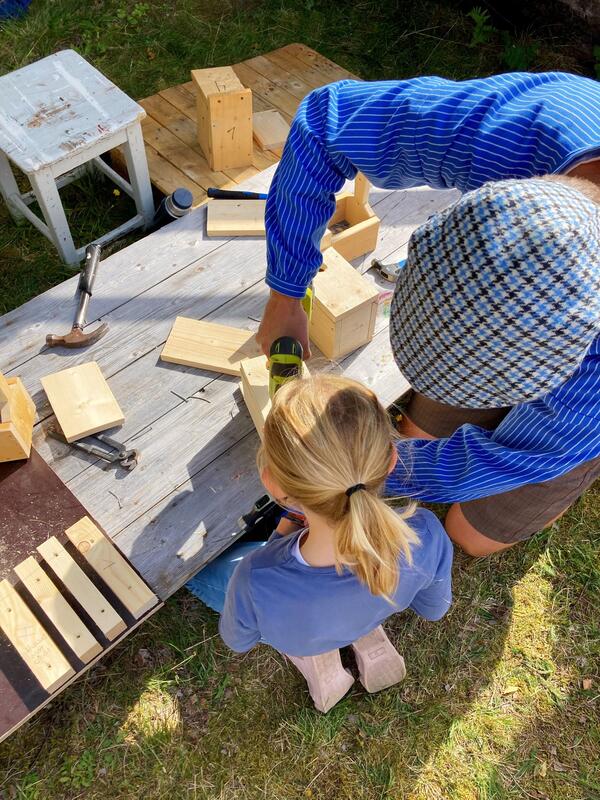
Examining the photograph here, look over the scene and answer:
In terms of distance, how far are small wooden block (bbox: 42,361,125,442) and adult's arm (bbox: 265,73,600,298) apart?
0.86 m

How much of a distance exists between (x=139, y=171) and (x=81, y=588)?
2.33 meters

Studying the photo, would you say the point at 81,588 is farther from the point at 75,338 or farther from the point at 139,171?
the point at 139,171

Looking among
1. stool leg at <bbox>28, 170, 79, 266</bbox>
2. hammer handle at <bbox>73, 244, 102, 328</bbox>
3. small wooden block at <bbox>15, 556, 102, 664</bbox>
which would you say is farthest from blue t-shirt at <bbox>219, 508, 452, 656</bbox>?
stool leg at <bbox>28, 170, 79, 266</bbox>

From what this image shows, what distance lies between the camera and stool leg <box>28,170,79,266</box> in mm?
3094

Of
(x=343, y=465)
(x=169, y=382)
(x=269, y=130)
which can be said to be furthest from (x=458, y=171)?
(x=269, y=130)

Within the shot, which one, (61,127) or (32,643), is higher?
(61,127)

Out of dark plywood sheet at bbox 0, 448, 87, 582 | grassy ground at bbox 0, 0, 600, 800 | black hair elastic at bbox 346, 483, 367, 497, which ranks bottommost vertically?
grassy ground at bbox 0, 0, 600, 800

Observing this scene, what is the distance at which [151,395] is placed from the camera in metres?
2.66

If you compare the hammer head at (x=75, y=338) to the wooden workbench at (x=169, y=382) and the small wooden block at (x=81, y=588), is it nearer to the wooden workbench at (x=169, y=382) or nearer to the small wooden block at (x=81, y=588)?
the wooden workbench at (x=169, y=382)

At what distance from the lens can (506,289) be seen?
133 centimetres

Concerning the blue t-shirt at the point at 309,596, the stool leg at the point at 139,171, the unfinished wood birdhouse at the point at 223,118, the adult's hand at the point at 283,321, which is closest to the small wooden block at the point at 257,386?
the adult's hand at the point at 283,321

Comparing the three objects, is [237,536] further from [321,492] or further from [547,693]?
[547,693]

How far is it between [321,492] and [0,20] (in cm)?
519

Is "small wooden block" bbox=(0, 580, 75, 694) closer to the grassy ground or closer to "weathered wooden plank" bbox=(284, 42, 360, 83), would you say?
the grassy ground
